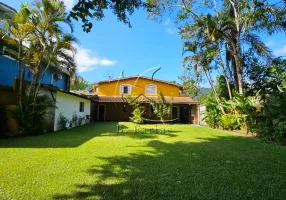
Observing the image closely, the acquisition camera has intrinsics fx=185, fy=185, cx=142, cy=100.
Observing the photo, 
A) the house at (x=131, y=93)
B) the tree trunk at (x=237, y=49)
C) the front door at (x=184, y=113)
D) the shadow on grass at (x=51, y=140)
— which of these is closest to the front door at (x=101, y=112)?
the house at (x=131, y=93)

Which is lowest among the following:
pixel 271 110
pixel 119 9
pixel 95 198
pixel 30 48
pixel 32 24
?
pixel 95 198

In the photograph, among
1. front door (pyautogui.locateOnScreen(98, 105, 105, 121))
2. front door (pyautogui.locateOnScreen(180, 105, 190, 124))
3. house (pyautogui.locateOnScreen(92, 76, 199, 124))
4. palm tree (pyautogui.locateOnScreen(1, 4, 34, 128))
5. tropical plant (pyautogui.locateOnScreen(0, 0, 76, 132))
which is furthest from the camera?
front door (pyautogui.locateOnScreen(180, 105, 190, 124))

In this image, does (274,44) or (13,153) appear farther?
(274,44)

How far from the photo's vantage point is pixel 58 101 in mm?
12328

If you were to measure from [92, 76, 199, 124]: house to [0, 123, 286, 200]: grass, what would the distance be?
53.0 ft

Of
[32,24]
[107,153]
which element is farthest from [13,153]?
[32,24]

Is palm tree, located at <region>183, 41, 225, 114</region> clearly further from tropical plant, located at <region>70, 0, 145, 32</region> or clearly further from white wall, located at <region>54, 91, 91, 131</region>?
tropical plant, located at <region>70, 0, 145, 32</region>

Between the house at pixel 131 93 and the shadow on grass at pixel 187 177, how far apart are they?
1651 cm

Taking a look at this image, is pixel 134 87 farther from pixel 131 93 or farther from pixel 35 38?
pixel 35 38

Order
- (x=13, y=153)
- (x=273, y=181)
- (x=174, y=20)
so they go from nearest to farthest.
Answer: (x=273, y=181)
(x=13, y=153)
(x=174, y=20)

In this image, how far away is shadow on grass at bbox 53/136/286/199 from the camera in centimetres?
332

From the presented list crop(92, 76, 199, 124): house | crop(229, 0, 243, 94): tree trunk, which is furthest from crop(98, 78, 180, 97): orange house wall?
crop(229, 0, 243, 94): tree trunk

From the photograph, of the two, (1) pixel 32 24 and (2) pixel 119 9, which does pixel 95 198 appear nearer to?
(2) pixel 119 9

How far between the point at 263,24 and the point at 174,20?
727 cm
